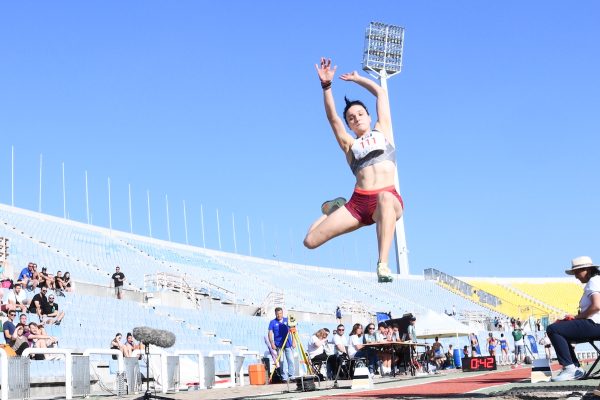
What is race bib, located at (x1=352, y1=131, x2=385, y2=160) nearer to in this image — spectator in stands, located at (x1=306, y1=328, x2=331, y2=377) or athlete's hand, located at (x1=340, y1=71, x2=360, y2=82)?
athlete's hand, located at (x1=340, y1=71, x2=360, y2=82)

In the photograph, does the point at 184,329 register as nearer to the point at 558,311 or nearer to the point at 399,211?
the point at 399,211

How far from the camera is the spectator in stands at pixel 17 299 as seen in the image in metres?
16.8

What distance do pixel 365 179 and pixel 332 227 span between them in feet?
1.66

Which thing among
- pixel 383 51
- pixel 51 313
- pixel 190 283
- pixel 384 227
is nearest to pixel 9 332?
pixel 51 313

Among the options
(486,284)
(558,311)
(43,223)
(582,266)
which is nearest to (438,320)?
(43,223)

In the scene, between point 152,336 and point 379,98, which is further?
point 152,336

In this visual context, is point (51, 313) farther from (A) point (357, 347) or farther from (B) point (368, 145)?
(B) point (368, 145)

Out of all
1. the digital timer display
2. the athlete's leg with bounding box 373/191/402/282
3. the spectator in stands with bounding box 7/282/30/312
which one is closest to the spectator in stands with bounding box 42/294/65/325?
the spectator in stands with bounding box 7/282/30/312

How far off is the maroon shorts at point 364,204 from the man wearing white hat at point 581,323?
199 cm

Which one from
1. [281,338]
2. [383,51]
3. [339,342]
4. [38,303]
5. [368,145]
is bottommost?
[339,342]

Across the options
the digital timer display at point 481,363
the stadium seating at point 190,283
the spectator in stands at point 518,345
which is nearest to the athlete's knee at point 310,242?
the stadium seating at point 190,283

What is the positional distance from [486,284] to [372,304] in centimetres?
2018

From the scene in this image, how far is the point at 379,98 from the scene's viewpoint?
7.65 meters

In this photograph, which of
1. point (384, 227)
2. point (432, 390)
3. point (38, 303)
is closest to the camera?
point (384, 227)
